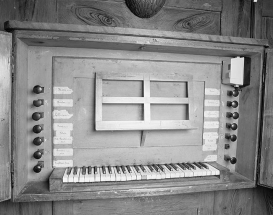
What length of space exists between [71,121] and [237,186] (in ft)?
5.38

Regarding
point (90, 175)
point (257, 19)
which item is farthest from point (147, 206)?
point (257, 19)

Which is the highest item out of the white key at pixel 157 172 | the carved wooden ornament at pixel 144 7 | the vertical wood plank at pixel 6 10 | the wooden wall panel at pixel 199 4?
the wooden wall panel at pixel 199 4

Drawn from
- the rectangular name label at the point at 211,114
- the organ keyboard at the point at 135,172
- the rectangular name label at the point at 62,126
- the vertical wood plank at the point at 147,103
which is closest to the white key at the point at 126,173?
the organ keyboard at the point at 135,172

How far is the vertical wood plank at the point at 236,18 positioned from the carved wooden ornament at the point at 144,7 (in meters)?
0.65

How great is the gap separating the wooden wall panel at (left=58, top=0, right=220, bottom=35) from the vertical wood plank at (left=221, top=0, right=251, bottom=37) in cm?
8

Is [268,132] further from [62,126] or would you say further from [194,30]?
[62,126]

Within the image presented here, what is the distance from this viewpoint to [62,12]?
1855mm

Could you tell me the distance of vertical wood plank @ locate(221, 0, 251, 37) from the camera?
6.91 feet

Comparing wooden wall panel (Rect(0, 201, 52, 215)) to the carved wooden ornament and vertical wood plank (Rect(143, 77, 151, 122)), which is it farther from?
the carved wooden ornament

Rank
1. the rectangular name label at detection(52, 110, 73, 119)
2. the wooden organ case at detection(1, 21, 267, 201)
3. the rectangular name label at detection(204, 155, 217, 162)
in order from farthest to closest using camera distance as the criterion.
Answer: the rectangular name label at detection(204, 155, 217, 162) → the rectangular name label at detection(52, 110, 73, 119) → the wooden organ case at detection(1, 21, 267, 201)

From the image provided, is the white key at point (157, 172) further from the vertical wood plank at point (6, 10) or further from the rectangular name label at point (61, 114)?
the vertical wood plank at point (6, 10)

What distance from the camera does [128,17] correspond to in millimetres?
1954

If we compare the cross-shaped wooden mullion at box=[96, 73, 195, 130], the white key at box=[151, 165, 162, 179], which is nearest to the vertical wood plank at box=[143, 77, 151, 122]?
the cross-shaped wooden mullion at box=[96, 73, 195, 130]

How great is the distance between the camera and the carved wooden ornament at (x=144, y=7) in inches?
74.6
